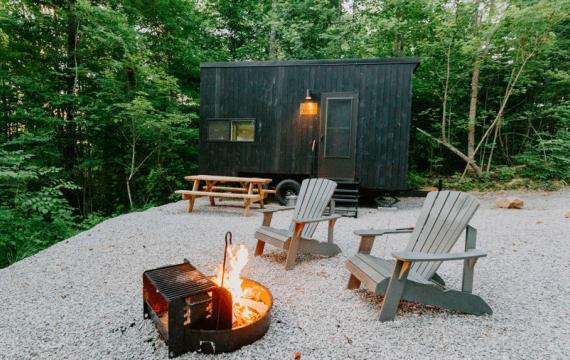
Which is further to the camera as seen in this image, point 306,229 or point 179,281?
point 306,229

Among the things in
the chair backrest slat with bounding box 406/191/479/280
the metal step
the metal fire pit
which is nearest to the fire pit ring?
the metal fire pit

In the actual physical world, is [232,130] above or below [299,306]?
above

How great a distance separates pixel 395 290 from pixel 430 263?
545 millimetres

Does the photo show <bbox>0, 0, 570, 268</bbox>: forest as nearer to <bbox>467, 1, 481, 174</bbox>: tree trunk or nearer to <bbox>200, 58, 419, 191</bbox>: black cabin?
<bbox>467, 1, 481, 174</bbox>: tree trunk

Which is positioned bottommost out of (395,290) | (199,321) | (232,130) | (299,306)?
(299,306)

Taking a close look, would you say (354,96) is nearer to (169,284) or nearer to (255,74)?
(255,74)

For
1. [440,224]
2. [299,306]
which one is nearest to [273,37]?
[440,224]

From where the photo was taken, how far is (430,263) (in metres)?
2.44

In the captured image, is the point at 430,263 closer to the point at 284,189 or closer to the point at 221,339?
the point at 221,339

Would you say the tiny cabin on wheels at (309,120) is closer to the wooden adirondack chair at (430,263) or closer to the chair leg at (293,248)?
the chair leg at (293,248)

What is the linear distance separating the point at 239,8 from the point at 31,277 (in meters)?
12.2

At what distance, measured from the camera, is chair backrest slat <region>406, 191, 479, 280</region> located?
2.33 m

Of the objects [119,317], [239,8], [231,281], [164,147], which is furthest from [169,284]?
[239,8]

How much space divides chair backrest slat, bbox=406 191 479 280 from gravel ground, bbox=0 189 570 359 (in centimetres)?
44
